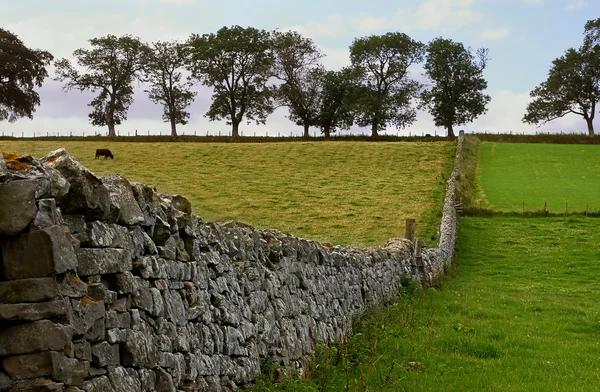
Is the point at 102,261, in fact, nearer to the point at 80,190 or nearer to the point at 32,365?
the point at 80,190

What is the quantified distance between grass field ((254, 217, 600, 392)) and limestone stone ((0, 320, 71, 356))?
11.5 feet

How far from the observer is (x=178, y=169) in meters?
50.6

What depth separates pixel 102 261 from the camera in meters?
5.13

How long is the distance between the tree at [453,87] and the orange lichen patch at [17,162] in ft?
304

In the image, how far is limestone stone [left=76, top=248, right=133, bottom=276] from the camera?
16.2 feet

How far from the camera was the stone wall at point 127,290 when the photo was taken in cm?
435

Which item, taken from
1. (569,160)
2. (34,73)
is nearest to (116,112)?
(34,73)

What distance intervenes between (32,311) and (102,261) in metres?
0.85

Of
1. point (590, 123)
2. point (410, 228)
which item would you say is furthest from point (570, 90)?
point (410, 228)

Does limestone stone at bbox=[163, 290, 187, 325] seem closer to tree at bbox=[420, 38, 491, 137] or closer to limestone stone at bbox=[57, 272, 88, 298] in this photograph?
limestone stone at bbox=[57, 272, 88, 298]

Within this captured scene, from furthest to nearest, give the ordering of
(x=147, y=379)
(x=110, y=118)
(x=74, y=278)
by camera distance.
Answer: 1. (x=110, y=118)
2. (x=147, y=379)
3. (x=74, y=278)

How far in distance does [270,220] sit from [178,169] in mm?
18860

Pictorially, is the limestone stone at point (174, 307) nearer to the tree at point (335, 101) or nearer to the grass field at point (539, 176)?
the grass field at point (539, 176)

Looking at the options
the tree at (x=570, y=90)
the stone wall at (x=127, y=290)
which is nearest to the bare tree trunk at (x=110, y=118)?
the tree at (x=570, y=90)
